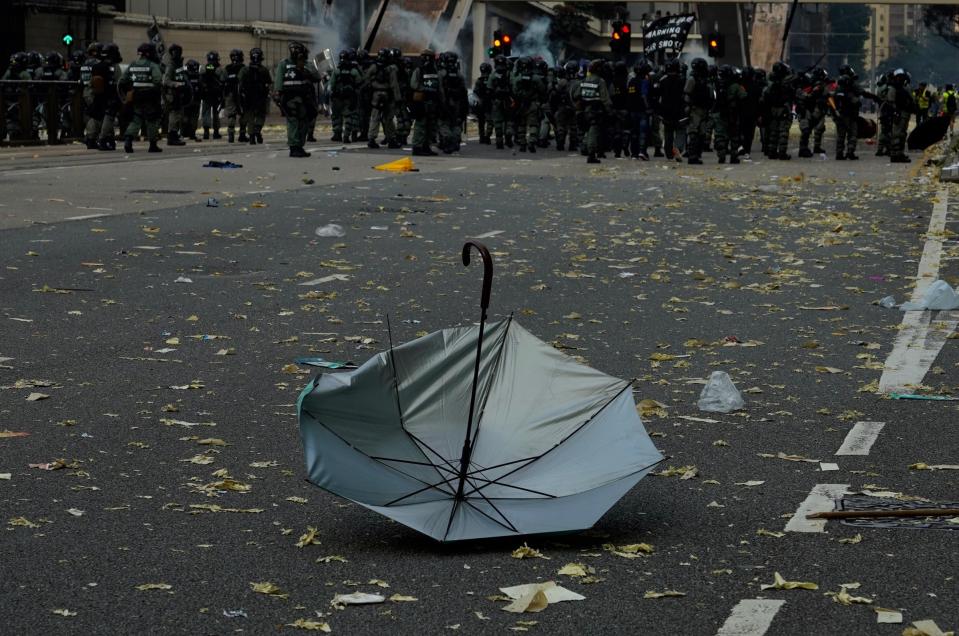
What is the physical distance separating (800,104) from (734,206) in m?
13.0

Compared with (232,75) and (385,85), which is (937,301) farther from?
(232,75)

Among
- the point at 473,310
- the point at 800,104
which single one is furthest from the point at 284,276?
the point at 800,104

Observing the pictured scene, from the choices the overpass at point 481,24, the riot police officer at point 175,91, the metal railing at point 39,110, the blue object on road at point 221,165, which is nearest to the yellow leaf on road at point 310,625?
the blue object on road at point 221,165

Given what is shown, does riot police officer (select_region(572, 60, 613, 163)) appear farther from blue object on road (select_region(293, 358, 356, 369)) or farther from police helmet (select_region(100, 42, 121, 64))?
blue object on road (select_region(293, 358, 356, 369))

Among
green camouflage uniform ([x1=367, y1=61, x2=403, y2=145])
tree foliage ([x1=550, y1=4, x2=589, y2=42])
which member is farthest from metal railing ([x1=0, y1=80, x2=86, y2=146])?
tree foliage ([x1=550, y1=4, x2=589, y2=42])

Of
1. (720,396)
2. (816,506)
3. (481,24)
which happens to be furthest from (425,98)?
(481,24)

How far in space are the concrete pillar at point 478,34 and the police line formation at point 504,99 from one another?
41572 mm

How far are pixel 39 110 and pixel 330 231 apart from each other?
60.9 feet

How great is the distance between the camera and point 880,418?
24.7 ft

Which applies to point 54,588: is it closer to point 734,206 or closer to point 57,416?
point 57,416

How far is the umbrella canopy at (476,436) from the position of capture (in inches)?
210

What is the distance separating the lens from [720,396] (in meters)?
7.80

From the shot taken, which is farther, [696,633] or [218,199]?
[218,199]

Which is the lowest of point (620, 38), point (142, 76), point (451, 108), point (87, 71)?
point (451, 108)
